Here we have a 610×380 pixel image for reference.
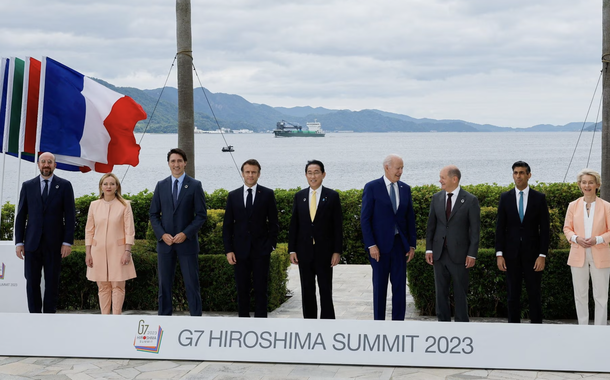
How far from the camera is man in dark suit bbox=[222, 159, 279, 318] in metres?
7.07

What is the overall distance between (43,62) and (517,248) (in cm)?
614

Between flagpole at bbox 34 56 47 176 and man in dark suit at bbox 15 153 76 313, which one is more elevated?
flagpole at bbox 34 56 47 176

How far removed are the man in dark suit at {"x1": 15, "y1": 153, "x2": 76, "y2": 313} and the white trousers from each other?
5.53 m

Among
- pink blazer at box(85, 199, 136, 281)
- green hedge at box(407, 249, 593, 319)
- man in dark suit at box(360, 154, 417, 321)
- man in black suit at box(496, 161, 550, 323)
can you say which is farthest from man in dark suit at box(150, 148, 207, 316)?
A: man in black suit at box(496, 161, 550, 323)

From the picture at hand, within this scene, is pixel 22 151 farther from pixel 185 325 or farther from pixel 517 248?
pixel 517 248

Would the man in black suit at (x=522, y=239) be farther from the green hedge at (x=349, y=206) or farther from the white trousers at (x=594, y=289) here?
the green hedge at (x=349, y=206)

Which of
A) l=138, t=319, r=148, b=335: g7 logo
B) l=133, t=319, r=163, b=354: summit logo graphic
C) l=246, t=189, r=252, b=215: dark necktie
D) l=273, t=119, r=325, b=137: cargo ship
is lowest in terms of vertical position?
A: l=133, t=319, r=163, b=354: summit logo graphic

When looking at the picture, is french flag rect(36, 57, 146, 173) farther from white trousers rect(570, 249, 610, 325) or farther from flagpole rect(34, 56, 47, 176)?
white trousers rect(570, 249, 610, 325)

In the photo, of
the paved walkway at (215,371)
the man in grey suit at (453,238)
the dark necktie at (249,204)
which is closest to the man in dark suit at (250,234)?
the dark necktie at (249,204)

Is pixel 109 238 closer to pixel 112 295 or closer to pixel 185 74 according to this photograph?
pixel 112 295

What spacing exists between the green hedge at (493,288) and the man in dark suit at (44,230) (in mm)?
4113

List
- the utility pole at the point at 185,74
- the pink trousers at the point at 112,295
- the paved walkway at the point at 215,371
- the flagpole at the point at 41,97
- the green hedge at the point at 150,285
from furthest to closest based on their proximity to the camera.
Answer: the utility pole at the point at 185,74 < the green hedge at the point at 150,285 < the flagpole at the point at 41,97 < the pink trousers at the point at 112,295 < the paved walkway at the point at 215,371

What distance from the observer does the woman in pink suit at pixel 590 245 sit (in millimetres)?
6703

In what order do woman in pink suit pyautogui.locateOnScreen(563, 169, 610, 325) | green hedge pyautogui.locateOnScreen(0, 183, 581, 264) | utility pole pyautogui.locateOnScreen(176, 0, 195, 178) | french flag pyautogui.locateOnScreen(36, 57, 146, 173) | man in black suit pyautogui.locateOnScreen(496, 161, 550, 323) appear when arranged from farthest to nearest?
green hedge pyautogui.locateOnScreen(0, 183, 581, 264) < utility pole pyautogui.locateOnScreen(176, 0, 195, 178) < french flag pyautogui.locateOnScreen(36, 57, 146, 173) < man in black suit pyautogui.locateOnScreen(496, 161, 550, 323) < woman in pink suit pyautogui.locateOnScreen(563, 169, 610, 325)
